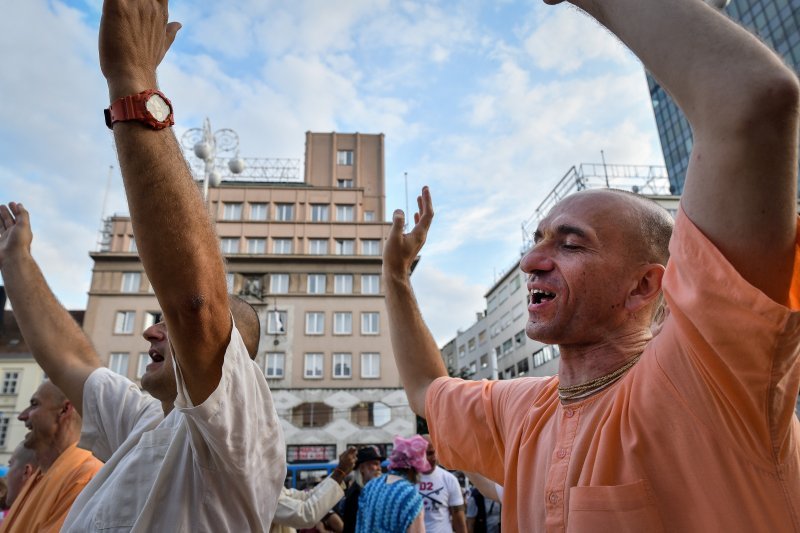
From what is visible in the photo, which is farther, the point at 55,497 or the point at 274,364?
the point at 274,364

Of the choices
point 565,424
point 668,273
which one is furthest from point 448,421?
point 668,273

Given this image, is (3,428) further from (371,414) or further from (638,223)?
(638,223)

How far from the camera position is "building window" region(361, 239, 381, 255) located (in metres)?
36.4

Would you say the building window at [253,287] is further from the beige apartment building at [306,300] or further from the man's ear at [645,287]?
the man's ear at [645,287]

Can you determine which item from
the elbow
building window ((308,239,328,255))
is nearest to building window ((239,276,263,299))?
building window ((308,239,328,255))

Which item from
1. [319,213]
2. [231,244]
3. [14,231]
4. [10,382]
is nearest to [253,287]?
[231,244]

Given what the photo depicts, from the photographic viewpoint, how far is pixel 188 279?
1.40 meters

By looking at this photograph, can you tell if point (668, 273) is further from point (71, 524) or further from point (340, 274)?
point (340, 274)

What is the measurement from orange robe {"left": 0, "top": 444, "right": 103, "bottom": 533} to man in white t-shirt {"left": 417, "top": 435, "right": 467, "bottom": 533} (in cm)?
428

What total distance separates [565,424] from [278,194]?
38448 millimetres

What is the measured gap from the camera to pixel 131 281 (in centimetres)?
3378

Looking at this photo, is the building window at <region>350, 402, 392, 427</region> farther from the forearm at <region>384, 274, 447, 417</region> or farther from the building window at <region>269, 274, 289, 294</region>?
the forearm at <region>384, 274, 447, 417</region>

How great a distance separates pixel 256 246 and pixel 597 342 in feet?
120

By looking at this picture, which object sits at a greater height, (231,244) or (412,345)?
(231,244)
